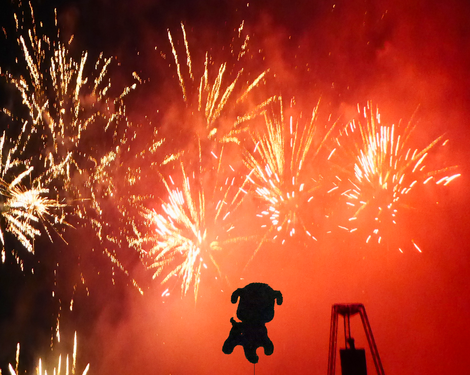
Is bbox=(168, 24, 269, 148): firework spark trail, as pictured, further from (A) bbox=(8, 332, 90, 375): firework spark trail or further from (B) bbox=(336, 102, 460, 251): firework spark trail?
(A) bbox=(8, 332, 90, 375): firework spark trail

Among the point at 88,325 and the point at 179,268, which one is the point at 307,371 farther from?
the point at 88,325

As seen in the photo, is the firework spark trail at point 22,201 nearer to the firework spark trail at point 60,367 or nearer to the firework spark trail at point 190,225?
the firework spark trail at point 190,225

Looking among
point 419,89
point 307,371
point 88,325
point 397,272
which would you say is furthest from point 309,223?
point 88,325

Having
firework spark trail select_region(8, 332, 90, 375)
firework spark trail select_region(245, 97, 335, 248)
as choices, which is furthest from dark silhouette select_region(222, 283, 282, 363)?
firework spark trail select_region(8, 332, 90, 375)

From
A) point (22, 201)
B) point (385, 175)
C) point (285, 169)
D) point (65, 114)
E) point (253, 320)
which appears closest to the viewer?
point (253, 320)

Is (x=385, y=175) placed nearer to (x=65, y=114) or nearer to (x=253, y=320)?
(x=253, y=320)

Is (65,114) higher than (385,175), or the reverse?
(65,114)

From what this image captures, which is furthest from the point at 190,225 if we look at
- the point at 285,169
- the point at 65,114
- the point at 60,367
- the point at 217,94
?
the point at 60,367
